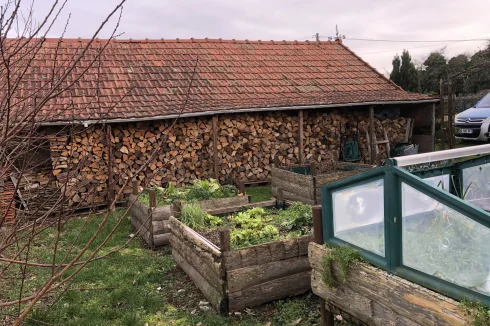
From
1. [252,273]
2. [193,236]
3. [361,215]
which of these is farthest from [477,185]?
[193,236]

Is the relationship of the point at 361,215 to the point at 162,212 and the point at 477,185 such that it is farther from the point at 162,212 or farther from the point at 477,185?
the point at 162,212

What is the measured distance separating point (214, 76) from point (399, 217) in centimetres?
1014

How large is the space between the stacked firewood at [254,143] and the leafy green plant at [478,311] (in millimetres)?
8780

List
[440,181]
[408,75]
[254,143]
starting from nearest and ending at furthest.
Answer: [440,181]
[254,143]
[408,75]

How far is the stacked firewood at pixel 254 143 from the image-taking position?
1094cm

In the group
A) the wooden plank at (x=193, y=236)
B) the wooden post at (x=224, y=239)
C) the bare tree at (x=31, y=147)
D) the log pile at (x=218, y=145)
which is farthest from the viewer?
the log pile at (x=218, y=145)

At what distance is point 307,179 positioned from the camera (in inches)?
310

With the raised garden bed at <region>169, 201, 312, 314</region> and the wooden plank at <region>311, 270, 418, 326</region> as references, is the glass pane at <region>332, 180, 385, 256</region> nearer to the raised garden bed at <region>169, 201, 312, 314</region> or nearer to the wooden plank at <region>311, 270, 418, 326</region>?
the wooden plank at <region>311, 270, 418, 326</region>

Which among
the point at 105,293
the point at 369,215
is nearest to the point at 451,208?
the point at 369,215

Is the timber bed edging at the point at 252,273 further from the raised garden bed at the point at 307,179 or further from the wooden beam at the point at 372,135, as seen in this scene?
the wooden beam at the point at 372,135

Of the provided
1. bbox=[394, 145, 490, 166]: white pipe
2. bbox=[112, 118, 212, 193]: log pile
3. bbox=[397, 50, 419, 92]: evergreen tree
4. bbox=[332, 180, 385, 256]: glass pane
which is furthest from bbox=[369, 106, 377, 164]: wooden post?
bbox=[397, 50, 419, 92]: evergreen tree

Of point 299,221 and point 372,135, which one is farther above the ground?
point 372,135

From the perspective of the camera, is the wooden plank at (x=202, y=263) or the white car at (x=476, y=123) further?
the white car at (x=476, y=123)

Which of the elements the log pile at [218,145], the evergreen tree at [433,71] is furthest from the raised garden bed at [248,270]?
the evergreen tree at [433,71]
